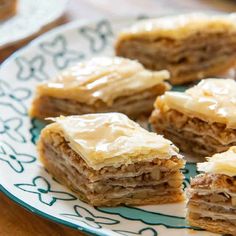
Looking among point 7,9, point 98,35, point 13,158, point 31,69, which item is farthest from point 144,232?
point 7,9

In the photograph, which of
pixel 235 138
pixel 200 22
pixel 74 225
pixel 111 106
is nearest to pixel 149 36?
pixel 200 22

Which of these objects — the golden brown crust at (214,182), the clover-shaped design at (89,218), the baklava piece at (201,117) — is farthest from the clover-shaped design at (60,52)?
the golden brown crust at (214,182)

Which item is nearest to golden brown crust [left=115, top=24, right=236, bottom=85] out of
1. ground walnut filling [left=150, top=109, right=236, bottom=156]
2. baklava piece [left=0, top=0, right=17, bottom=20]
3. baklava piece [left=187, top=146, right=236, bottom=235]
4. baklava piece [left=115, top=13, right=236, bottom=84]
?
baklava piece [left=115, top=13, right=236, bottom=84]

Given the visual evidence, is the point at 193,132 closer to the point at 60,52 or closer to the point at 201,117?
the point at 201,117

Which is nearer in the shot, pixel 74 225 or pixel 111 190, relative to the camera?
pixel 74 225

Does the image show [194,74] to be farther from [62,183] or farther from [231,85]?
[62,183]

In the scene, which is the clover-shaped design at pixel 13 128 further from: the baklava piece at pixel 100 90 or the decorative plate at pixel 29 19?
the decorative plate at pixel 29 19

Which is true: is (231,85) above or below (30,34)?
below
